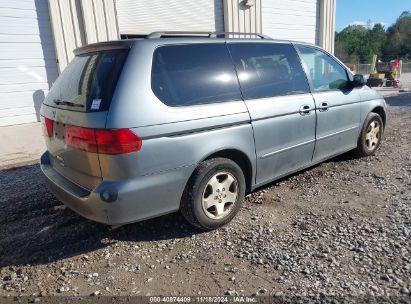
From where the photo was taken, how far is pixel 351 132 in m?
4.95

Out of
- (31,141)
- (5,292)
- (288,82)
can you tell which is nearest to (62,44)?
(31,141)

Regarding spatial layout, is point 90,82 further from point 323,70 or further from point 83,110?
point 323,70

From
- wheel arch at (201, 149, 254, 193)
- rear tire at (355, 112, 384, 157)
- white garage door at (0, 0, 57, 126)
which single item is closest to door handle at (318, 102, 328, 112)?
rear tire at (355, 112, 384, 157)

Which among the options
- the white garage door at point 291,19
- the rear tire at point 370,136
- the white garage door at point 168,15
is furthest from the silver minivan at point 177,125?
the white garage door at point 291,19

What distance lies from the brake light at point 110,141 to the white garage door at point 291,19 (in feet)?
37.3

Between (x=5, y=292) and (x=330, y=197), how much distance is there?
11.1 feet

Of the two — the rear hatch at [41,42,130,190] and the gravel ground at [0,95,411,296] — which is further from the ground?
the rear hatch at [41,42,130,190]

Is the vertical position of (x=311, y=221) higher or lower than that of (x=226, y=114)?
lower

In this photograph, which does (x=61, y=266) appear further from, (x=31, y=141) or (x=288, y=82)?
(x=31, y=141)

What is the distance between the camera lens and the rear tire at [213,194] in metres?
3.17

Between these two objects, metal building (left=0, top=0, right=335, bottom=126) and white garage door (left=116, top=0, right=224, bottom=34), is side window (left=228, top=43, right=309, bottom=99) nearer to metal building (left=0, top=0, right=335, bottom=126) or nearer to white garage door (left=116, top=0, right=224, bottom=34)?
metal building (left=0, top=0, right=335, bottom=126)

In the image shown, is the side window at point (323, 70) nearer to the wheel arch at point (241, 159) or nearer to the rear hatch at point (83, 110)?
the wheel arch at point (241, 159)

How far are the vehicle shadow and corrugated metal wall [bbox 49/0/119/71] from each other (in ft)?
18.7

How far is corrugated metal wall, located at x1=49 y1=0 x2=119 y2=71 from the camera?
28.3 ft
